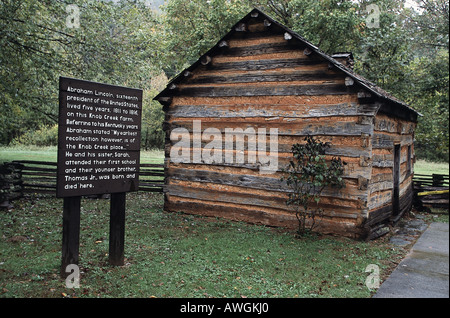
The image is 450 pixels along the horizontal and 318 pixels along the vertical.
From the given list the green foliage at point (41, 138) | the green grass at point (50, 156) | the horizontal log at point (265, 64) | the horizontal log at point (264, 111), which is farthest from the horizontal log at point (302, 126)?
the green foliage at point (41, 138)

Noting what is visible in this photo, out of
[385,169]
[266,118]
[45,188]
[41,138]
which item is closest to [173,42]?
[45,188]

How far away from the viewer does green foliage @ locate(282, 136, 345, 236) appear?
8.87m

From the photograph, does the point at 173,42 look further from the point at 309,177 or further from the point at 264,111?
the point at 309,177

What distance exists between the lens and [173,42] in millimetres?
22453

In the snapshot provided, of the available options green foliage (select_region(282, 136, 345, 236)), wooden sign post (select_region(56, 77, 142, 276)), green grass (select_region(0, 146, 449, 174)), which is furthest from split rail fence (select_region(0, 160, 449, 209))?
green grass (select_region(0, 146, 449, 174))

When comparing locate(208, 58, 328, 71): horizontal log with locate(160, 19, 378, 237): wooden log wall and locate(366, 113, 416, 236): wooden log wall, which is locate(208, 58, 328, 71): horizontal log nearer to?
locate(160, 19, 378, 237): wooden log wall

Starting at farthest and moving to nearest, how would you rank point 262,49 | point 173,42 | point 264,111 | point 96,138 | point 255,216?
point 173,42
point 255,216
point 262,49
point 264,111
point 96,138

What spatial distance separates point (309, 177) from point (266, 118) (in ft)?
7.00

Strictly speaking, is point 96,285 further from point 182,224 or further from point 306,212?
point 306,212

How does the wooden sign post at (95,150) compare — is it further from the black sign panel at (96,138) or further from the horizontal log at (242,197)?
the horizontal log at (242,197)

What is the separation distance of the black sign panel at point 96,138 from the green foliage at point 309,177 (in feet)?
13.7

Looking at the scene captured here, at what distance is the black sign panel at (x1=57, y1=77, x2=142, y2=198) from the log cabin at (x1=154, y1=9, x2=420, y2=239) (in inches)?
178

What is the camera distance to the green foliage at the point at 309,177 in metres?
8.87
